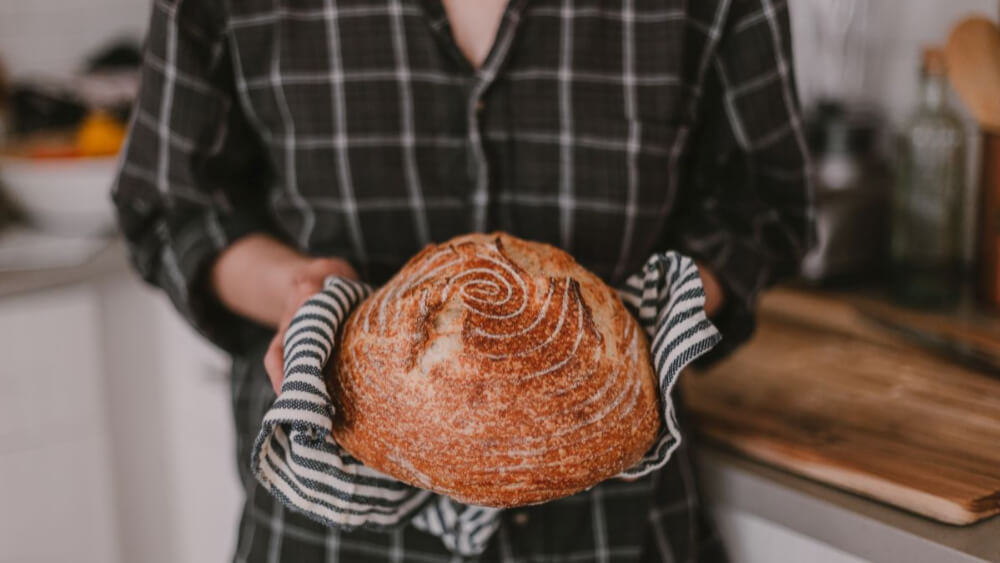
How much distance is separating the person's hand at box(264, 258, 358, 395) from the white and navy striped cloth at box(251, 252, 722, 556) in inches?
0.9

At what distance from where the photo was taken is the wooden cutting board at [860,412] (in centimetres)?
74

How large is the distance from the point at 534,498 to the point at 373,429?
11cm

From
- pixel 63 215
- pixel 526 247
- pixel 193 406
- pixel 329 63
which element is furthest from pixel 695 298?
pixel 63 215

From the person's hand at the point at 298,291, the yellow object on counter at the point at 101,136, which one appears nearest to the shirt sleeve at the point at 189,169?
the person's hand at the point at 298,291

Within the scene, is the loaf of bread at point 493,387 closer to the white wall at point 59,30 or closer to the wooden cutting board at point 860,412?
the wooden cutting board at point 860,412

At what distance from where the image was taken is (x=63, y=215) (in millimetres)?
1564

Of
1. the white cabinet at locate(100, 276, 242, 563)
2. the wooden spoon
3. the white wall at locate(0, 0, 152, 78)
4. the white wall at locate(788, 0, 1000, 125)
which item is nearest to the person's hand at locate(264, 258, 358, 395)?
the wooden spoon

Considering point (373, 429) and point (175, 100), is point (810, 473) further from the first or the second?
point (175, 100)

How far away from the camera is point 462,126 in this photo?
0.75 metres

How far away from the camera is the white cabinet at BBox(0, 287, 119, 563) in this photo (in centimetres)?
144

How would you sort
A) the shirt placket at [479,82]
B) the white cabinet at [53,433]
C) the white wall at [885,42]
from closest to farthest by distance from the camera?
the shirt placket at [479,82], the white wall at [885,42], the white cabinet at [53,433]

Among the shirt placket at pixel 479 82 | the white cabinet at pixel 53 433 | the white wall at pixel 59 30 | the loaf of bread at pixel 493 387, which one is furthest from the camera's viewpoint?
the white wall at pixel 59 30

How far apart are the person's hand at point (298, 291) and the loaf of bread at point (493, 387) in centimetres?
4

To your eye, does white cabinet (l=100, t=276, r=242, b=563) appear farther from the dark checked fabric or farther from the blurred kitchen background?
the dark checked fabric
